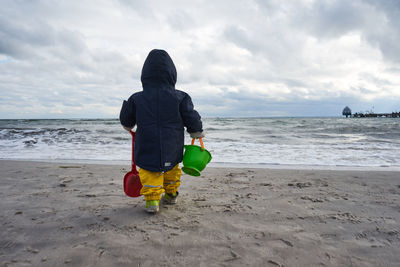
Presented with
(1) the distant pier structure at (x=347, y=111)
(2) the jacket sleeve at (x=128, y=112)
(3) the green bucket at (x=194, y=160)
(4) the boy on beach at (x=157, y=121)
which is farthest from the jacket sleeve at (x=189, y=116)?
(1) the distant pier structure at (x=347, y=111)

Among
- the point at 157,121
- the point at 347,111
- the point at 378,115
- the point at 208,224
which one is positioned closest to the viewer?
the point at 208,224

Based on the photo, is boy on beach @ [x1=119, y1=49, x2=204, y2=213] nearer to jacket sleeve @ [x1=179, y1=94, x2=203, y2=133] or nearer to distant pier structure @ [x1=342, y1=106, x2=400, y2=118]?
jacket sleeve @ [x1=179, y1=94, x2=203, y2=133]

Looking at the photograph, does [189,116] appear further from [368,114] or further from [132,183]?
[368,114]

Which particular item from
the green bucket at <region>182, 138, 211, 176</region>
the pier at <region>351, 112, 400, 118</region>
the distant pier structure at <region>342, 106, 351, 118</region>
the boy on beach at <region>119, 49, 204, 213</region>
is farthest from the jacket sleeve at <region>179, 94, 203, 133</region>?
the distant pier structure at <region>342, 106, 351, 118</region>

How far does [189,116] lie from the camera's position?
261 centimetres

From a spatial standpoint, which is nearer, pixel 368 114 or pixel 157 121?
pixel 157 121

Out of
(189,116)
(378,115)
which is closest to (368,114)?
(378,115)

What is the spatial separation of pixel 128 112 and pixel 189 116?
2.21 feet

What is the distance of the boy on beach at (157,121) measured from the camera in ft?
8.05

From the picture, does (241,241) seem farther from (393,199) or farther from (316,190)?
(393,199)

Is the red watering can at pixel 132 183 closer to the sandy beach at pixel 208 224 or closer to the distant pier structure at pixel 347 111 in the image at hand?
the sandy beach at pixel 208 224

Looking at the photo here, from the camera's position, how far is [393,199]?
2.81 metres

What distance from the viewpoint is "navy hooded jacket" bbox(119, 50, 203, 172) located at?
245 centimetres

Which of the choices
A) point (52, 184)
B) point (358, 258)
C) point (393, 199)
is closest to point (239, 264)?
point (358, 258)
